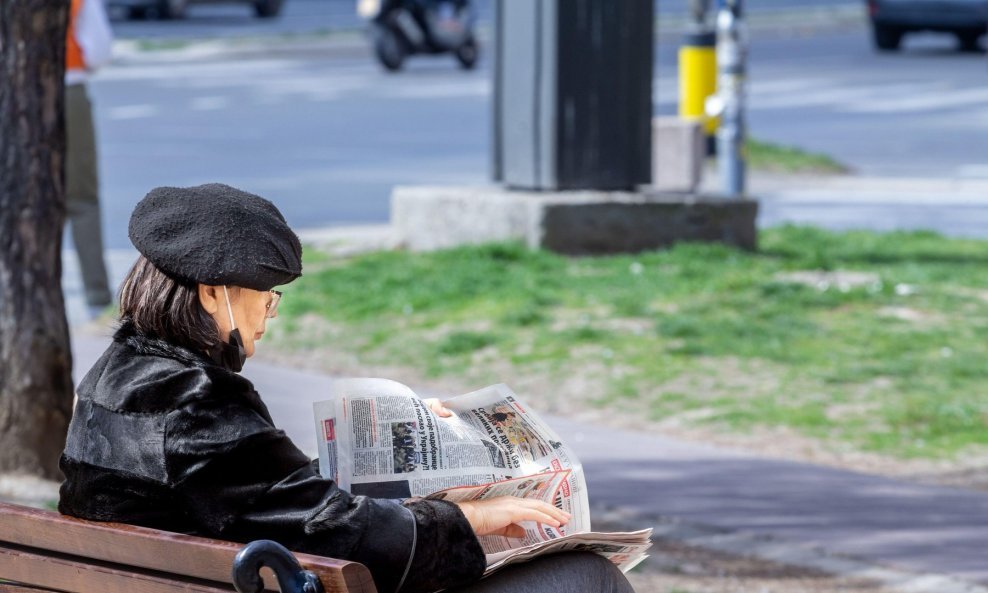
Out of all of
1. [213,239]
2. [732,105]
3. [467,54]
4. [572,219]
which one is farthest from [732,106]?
[467,54]

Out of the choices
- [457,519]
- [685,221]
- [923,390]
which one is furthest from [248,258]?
[685,221]

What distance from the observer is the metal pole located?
11.3 m

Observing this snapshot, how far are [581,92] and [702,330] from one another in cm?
240

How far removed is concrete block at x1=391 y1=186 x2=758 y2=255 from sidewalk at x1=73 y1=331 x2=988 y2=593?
2980 mm

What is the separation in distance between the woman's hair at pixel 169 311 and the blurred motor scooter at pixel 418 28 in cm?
2027

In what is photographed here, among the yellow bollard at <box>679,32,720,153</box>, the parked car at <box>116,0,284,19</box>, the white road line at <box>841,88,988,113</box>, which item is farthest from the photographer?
the parked car at <box>116,0,284,19</box>

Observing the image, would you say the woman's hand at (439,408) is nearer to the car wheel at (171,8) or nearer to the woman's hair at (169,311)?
the woman's hair at (169,311)

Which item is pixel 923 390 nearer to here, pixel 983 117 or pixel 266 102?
pixel 983 117

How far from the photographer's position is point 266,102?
19.3 metres

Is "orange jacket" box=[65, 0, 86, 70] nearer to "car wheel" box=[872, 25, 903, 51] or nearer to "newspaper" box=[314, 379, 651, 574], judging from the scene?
"newspaper" box=[314, 379, 651, 574]

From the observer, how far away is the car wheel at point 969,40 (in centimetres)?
2608

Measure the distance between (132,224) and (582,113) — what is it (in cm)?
695

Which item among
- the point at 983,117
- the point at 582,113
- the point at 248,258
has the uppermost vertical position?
the point at 248,258

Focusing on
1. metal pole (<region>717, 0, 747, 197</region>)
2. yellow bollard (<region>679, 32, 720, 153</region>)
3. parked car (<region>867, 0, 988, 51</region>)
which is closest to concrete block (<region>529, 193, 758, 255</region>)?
metal pole (<region>717, 0, 747, 197</region>)
